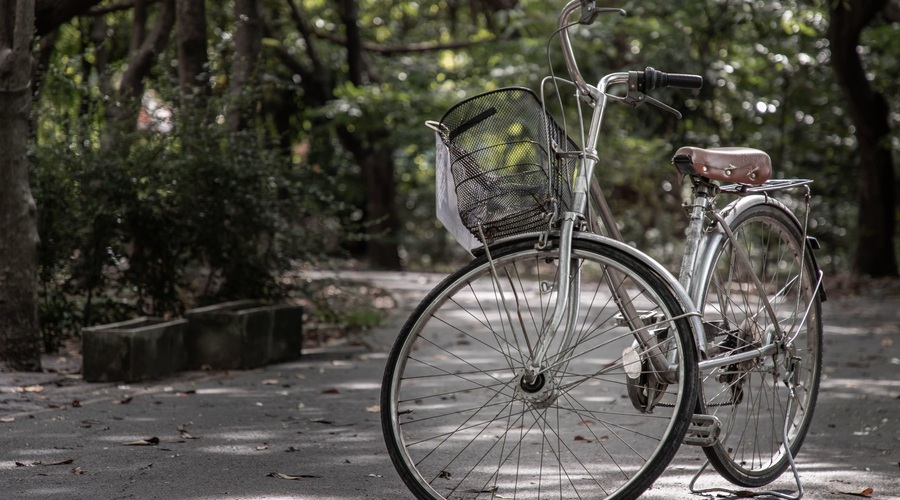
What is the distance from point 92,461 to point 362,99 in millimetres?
11513

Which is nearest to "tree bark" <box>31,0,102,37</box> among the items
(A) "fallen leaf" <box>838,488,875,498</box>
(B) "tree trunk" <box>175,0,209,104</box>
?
(B) "tree trunk" <box>175,0,209,104</box>

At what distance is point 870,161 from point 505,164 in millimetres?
13090

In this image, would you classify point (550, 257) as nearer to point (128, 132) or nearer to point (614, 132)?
point (128, 132)

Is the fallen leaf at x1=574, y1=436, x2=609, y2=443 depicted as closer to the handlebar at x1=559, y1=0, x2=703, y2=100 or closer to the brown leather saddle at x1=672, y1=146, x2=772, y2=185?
the brown leather saddle at x1=672, y1=146, x2=772, y2=185

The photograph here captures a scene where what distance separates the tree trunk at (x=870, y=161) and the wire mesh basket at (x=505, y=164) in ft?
37.1

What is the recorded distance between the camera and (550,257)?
335 cm

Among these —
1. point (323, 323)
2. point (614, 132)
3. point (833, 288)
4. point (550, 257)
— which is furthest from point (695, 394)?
point (614, 132)

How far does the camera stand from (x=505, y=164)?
334cm

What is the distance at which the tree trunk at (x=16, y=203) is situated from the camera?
5.96 metres

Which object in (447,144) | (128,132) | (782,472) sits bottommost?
(782,472)

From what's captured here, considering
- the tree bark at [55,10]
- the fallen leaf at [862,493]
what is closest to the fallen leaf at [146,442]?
Result: the fallen leaf at [862,493]

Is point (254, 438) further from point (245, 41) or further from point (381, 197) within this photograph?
point (381, 197)

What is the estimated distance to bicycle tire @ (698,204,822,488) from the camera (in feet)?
12.2

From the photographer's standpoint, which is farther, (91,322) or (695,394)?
(91,322)
